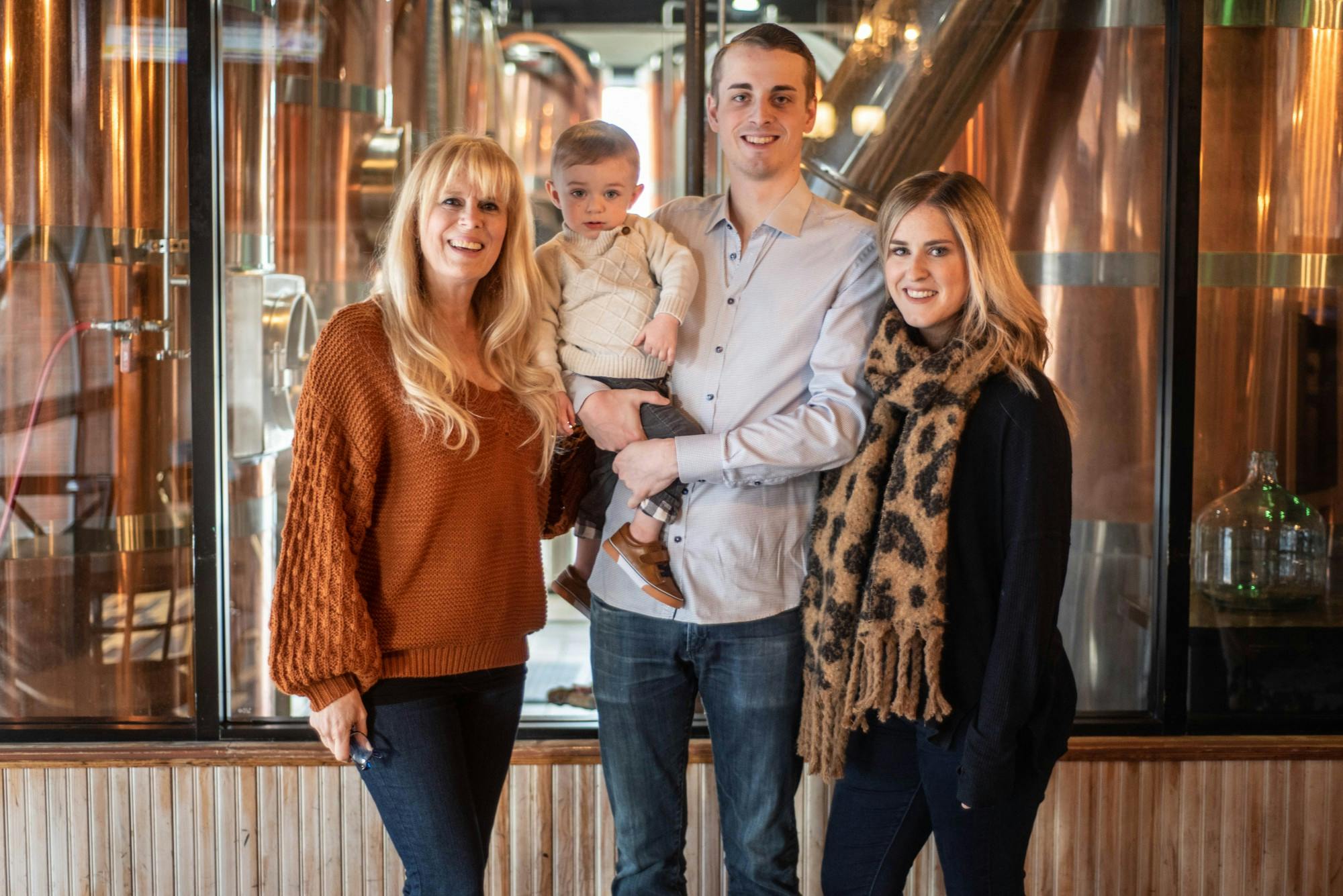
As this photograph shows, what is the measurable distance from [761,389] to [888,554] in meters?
0.39

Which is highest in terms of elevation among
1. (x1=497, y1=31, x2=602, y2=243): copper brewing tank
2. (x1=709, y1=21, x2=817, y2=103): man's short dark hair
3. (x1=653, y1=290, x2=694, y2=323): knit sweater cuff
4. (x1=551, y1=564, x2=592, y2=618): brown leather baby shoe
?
(x1=497, y1=31, x2=602, y2=243): copper brewing tank

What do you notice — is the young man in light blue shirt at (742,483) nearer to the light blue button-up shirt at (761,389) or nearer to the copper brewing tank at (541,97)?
the light blue button-up shirt at (761,389)

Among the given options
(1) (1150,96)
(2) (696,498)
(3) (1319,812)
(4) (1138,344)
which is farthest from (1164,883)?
(1) (1150,96)

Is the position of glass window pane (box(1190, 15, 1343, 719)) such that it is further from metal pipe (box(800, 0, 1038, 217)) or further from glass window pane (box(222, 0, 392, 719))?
glass window pane (box(222, 0, 392, 719))

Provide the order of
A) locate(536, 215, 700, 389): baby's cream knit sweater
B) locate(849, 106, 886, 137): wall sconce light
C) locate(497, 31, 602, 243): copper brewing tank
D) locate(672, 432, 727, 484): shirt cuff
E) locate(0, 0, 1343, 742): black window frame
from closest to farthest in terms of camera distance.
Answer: locate(672, 432, 727, 484): shirt cuff < locate(536, 215, 700, 389): baby's cream knit sweater < locate(0, 0, 1343, 742): black window frame < locate(849, 106, 886, 137): wall sconce light < locate(497, 31, 602, 243): copper brewing tank

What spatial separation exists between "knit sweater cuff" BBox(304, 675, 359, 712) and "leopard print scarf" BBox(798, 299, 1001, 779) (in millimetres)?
807

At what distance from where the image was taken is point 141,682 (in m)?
2.65

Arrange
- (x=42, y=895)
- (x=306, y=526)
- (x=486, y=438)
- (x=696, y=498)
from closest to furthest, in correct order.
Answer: (x=306, y=526), (x=486, y=438), (x=696, y=498), (x=42, y=895)

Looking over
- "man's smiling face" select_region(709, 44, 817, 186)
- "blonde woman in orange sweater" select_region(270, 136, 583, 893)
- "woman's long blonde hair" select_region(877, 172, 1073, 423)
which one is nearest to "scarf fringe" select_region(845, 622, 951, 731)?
"woman's long blonde hair" select_region(877, 172, 1073, 423)

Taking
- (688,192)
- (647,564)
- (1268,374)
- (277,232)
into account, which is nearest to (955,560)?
(647,564)

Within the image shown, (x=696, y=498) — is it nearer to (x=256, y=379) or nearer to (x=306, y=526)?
(x=306, y=526)

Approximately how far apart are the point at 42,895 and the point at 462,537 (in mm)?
1653

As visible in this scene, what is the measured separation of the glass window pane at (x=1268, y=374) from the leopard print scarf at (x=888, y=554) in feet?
3.93

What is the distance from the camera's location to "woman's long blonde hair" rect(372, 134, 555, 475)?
5.74ft
